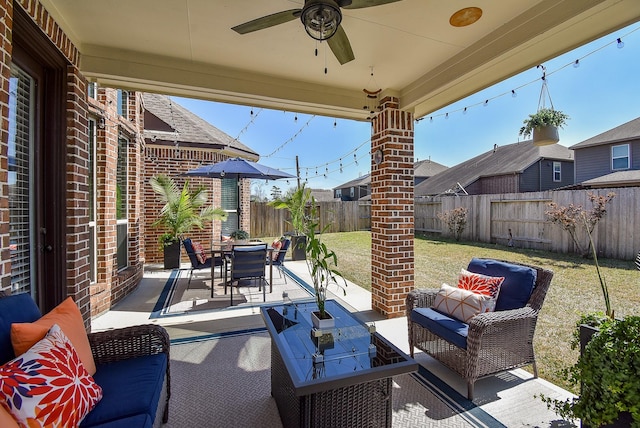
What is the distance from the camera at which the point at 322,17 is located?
179 cm

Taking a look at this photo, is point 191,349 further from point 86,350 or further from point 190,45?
point 190,45

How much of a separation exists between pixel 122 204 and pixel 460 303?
5.13 meters

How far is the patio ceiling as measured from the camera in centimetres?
224

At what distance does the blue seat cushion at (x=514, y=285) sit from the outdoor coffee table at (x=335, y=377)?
4.07 feet

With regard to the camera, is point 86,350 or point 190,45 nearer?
Result: point 86,350

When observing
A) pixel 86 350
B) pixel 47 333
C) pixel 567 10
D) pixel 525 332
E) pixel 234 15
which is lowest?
pixel 525 332

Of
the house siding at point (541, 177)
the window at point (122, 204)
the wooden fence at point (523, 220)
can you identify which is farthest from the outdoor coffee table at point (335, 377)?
the house siding at point (541, 177)

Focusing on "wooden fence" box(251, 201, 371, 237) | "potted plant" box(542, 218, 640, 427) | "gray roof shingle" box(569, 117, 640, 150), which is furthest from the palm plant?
"gray roof shingle" box(569, 117, 640, 150)

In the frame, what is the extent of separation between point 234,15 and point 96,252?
3.47 meters

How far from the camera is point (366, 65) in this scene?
318 centimetres

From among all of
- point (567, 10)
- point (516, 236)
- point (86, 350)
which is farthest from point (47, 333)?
point (516, 236)

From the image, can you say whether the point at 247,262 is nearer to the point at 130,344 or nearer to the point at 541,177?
the point at 130,344

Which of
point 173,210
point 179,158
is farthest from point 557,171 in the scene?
point 173,210

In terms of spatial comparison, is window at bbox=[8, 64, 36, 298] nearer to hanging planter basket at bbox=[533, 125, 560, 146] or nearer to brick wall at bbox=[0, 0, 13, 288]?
brick wall at bbox=[0, 0, 13, 288]
